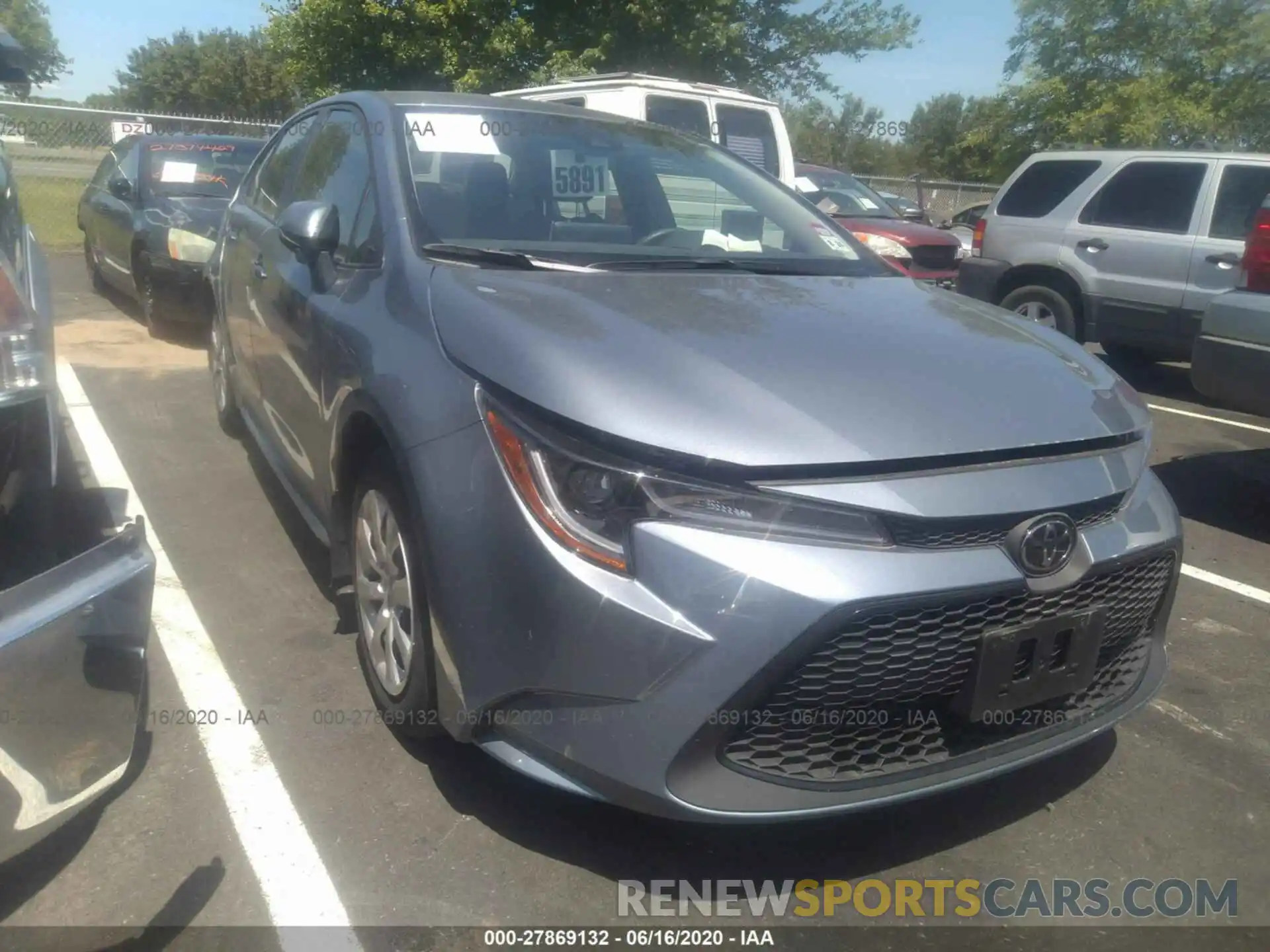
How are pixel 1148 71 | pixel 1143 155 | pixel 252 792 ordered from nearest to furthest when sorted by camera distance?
pixel 252 792 < pixel 1143 155 < pixel 1148 71

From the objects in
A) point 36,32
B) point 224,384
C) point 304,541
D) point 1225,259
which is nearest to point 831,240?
point 304,541

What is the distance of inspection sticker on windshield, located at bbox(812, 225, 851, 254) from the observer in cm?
357

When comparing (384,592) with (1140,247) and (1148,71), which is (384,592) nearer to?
(1140,247)

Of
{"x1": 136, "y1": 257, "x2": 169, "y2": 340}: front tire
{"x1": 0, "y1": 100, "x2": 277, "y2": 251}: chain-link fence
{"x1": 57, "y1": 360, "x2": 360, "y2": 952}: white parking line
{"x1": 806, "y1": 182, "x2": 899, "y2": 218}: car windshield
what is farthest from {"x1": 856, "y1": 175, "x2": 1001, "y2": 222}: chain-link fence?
{"x1": 57, "y1": 360, "x2": 360, "y2": 952}: white parking line

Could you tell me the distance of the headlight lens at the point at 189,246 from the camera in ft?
24.3

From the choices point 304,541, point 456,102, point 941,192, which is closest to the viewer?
point 456,102

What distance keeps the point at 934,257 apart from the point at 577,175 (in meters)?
8.32

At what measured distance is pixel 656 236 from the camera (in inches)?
135

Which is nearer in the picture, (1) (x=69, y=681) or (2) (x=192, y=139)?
(1) (x=69, y=681)

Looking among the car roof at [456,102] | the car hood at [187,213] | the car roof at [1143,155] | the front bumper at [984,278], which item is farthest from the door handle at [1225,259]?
the car hood at [187,213]

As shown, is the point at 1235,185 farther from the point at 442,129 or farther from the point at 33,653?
the point at 33,653

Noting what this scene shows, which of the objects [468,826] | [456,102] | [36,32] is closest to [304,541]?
[456,102]

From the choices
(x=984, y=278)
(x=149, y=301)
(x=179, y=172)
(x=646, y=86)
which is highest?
(x=646, y=86)

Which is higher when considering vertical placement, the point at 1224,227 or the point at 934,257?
the point at 1224,227
